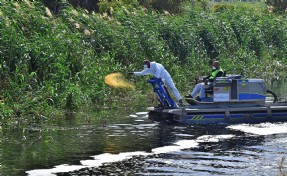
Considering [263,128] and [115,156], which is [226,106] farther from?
[115,156]

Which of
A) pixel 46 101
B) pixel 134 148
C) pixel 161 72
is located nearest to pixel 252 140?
pixel 134 148

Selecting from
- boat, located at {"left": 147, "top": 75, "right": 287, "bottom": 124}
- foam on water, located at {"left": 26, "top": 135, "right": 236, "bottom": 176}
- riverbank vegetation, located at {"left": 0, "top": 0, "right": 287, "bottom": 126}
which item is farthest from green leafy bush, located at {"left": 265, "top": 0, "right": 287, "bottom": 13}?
foam on water, located at {"left": 26, "top": 135, "right": 236, "bottom": 176}

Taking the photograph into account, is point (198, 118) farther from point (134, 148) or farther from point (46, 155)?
point (46, 155)

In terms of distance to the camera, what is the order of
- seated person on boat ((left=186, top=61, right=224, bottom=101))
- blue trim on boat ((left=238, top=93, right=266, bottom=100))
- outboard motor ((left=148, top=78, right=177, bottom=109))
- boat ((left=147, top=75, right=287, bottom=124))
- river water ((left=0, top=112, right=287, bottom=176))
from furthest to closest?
seated person on boat ((left=186, top=61, right=224, bottom=101)) < blue trim on boat ((left=238, top=93, right=266, bottom=100)) < outboard motor ((left=148, top=78, right=177, bottom=109)) < boat ((left=147, top=75, right=287, bottom=124)) < river water ((left=0, top=112, right=287, bottom=176))

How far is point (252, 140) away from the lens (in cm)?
1936

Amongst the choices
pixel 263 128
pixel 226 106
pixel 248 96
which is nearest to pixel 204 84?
pixel 226 106

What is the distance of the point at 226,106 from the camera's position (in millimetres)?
23203

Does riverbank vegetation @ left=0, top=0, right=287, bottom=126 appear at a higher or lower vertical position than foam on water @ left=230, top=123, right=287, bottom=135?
higher

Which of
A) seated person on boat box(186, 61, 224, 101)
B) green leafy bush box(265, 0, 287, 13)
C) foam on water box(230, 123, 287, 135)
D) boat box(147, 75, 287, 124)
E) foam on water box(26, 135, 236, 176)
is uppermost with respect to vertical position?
green leafy bush box(265, 0, 287, 13)

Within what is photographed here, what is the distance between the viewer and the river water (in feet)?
49.6

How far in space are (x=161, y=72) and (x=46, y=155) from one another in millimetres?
7444

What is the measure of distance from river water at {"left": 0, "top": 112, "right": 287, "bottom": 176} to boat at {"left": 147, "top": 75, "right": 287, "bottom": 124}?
0.54 meters

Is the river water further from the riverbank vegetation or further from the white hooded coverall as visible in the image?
the riverbank vegetation

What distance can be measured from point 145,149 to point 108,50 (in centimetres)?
1325
